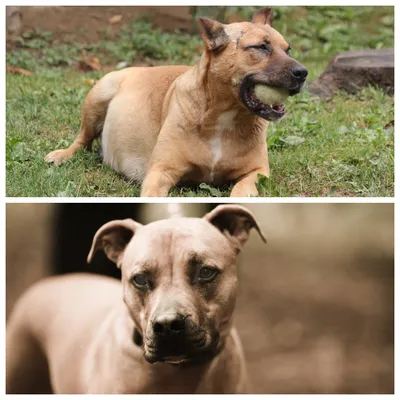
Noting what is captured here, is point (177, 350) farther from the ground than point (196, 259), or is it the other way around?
point (196, 259)

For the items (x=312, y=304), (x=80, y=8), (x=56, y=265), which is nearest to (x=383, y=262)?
(x=312, y=304)

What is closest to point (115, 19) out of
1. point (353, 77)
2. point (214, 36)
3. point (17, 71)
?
point (17, 71)

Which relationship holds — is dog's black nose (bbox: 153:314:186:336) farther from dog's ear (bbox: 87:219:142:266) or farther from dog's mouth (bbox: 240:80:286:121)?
dog's mouth (bbox: 240:80:286:121)

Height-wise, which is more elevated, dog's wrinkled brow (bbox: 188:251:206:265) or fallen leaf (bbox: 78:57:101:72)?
fallen leaf (bbox: 78:57:101:72)

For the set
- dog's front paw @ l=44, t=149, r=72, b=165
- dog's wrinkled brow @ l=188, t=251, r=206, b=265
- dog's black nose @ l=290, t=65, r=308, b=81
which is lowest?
dog's wrinkled brow @ l=188, t=251, r=206, b=265

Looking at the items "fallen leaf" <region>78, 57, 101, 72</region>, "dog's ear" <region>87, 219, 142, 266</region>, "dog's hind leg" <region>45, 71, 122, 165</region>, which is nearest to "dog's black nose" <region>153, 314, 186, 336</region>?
"dog's ear" <region>87, 219, 142, 266</region>

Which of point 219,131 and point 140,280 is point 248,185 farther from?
point 140,280

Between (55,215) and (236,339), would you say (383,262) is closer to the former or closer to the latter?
(236,339)
